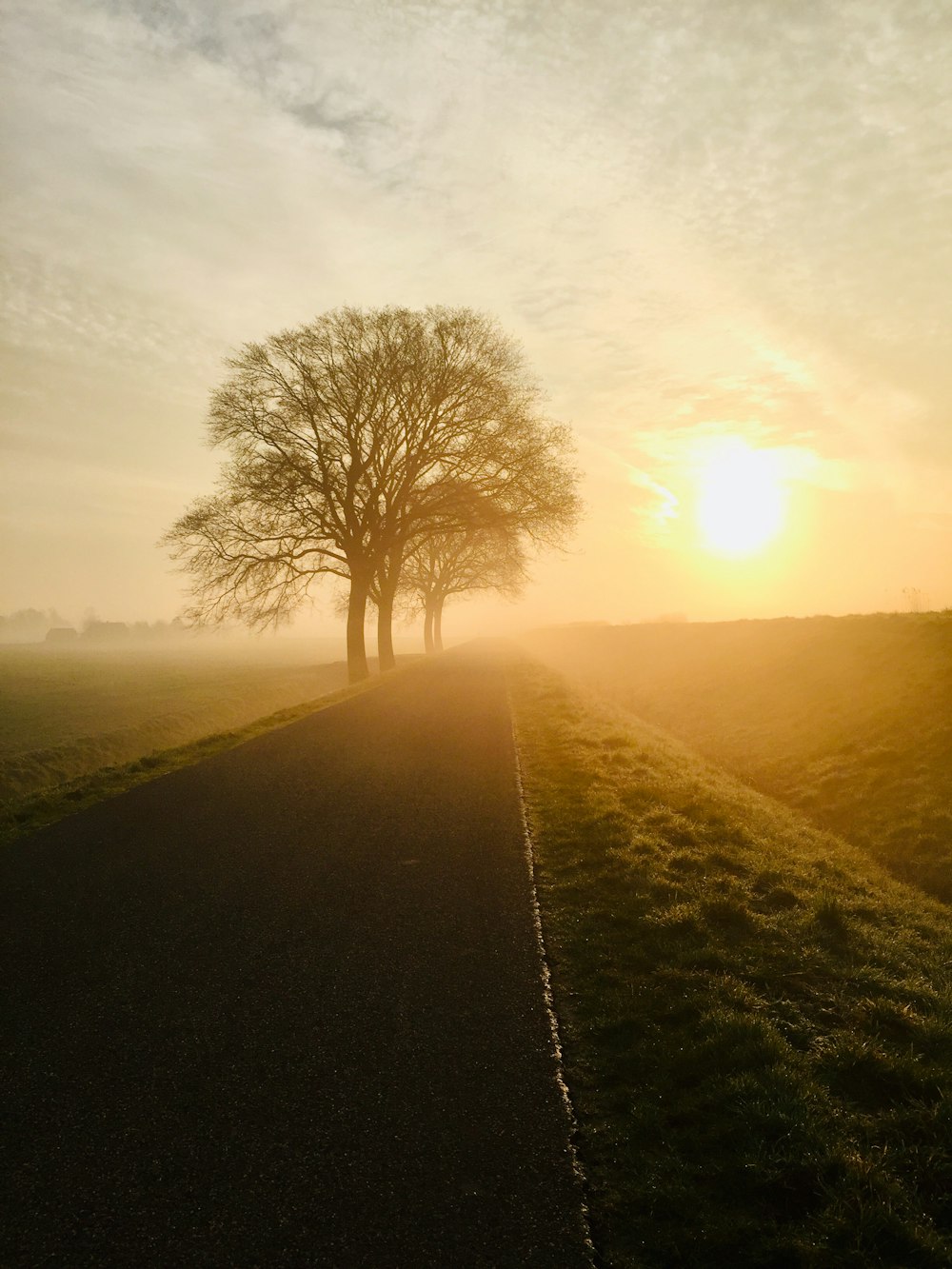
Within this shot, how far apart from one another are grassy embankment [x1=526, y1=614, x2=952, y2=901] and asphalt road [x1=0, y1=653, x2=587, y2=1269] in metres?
6.87

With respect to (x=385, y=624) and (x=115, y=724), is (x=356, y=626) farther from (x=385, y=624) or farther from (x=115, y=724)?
(x=115, y=724)

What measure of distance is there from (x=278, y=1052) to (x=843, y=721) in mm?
14226

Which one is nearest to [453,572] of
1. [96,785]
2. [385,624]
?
[385,624]

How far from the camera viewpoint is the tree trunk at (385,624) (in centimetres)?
3247

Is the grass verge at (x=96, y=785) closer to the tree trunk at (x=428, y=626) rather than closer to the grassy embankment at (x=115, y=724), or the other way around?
the grassy embankment at (x=115, y=724)

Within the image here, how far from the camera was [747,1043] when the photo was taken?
14.6 feet

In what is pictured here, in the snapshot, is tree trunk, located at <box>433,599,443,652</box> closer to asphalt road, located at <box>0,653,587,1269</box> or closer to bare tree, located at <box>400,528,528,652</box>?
bare tree, located at <box>400,528,528,652</box>

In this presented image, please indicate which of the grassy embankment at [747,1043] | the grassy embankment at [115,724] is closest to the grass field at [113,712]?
the grassy embankment at [115,724]

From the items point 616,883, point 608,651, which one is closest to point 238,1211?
point 616,883

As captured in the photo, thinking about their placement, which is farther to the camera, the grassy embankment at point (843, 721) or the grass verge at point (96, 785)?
the grassy embankment at point (843, 721)

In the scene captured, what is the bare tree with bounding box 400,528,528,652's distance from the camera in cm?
3625

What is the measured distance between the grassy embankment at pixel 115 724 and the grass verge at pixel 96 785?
0.02 meters

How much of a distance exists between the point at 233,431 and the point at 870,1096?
84.2ft

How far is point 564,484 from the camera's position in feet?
83.8
